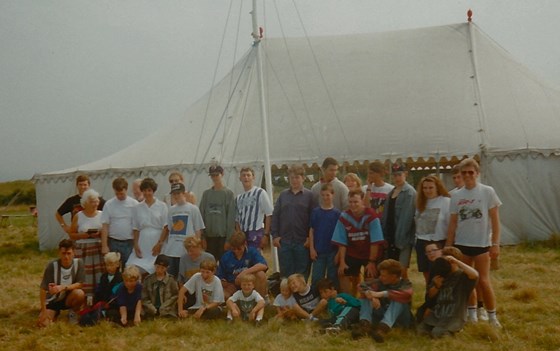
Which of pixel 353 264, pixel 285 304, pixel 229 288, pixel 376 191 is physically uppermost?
pixel 376 191

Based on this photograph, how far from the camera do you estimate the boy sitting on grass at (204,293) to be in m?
4.96

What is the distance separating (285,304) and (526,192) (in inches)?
237

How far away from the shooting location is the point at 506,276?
6.61 m

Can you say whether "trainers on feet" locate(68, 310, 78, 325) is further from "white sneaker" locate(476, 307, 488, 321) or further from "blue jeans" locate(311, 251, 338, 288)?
"white sneaker" locate(476, 307, 488, 321)

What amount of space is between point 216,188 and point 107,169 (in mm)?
5540

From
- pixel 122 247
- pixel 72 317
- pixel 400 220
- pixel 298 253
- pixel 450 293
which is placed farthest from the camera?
pixel 122 247

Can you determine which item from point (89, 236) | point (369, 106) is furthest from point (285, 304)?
point (369, 106)

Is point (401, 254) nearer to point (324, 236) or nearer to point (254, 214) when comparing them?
point (324, 236)

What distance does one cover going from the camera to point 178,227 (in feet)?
17.7

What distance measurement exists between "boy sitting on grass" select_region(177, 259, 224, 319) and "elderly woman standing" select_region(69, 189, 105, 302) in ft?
3.02

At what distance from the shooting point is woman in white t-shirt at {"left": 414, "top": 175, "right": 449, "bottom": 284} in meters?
4.59

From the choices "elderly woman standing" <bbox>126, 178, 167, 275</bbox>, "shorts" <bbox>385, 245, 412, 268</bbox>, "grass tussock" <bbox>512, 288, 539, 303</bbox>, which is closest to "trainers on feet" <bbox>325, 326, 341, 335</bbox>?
"shorts" <bbox>385, 245, 412, 268</bbox>

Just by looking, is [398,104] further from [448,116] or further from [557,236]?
[557,236]

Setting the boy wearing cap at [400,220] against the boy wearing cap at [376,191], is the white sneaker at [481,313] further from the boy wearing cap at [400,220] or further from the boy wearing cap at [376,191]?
the boy wearing cap at [376,191]
